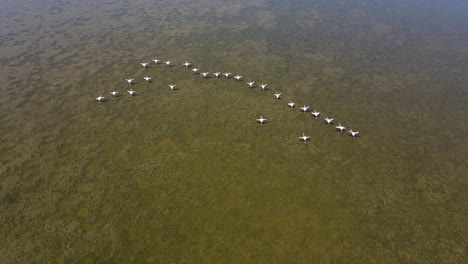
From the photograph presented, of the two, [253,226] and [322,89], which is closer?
[253,226]

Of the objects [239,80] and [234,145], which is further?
[239,80]

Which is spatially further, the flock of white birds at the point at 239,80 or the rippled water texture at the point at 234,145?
the flock of white birds at the point at 239,80

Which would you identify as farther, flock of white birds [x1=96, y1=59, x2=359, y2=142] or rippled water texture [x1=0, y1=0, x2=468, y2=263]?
flock of white birds [x1=96, y1=59, x2=359, y2=142]

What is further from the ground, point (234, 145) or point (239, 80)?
point (239, 80)

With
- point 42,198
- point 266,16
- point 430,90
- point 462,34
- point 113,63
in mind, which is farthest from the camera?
point 266,16

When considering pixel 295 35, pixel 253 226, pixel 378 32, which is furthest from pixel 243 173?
pixel 378 32

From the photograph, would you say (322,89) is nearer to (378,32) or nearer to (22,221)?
(378,32)

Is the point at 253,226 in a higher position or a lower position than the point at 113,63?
lower

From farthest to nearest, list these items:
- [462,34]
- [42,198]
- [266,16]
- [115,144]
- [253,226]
Answer: [266,16]
[462,34]
[115,144]
[42,198]
[253,226]
